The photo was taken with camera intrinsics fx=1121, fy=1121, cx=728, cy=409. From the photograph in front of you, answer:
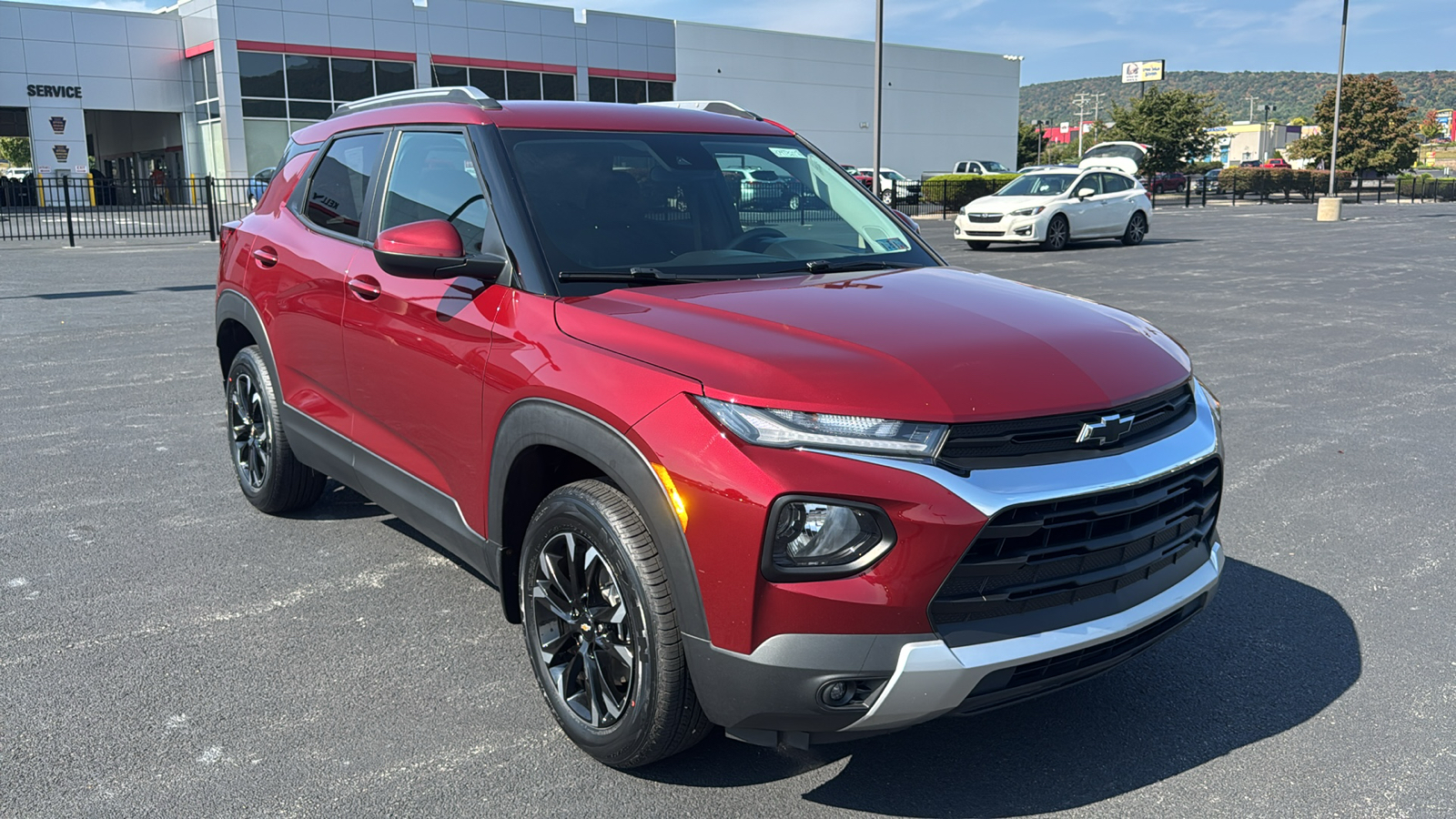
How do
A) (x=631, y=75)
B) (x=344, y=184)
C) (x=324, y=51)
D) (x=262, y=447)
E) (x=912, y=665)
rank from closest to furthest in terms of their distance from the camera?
(x=912, y=665)
(x=344, y=184)
(x=262, y=447)
(x=324, y=51)
(x=631, y=75)

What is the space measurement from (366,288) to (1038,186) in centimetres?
2105

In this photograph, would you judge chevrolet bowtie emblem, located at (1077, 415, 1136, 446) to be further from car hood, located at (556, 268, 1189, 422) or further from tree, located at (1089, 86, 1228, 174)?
tree, located at (1089, 86, 1228, 174)

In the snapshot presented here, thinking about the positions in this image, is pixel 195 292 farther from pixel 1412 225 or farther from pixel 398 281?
pixel 1412 225

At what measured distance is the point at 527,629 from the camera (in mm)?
3359

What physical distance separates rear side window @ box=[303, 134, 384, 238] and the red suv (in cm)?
9

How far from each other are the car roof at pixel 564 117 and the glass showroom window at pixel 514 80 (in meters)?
46.6

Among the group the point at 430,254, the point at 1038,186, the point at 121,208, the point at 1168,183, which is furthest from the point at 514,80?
the point at 430,254

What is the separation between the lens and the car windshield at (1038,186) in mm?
23047

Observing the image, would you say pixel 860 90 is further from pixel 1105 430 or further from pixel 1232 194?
pixel 1105 430

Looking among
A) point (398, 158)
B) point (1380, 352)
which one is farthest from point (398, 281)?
point (1380, 352)

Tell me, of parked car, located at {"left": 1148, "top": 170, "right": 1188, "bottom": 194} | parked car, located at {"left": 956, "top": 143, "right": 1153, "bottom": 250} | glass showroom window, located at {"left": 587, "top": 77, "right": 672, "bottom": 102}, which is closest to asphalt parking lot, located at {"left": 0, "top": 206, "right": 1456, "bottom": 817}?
parked car, located at {"left": 956, "top": 143, "right": 1153, "bottom": 250}

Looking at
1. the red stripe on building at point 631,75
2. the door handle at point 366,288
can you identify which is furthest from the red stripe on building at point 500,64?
the door handle at point 366,288

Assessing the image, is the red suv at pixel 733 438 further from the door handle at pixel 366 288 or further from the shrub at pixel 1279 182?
the shrub at pixel 1279 182

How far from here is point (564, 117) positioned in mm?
3975
